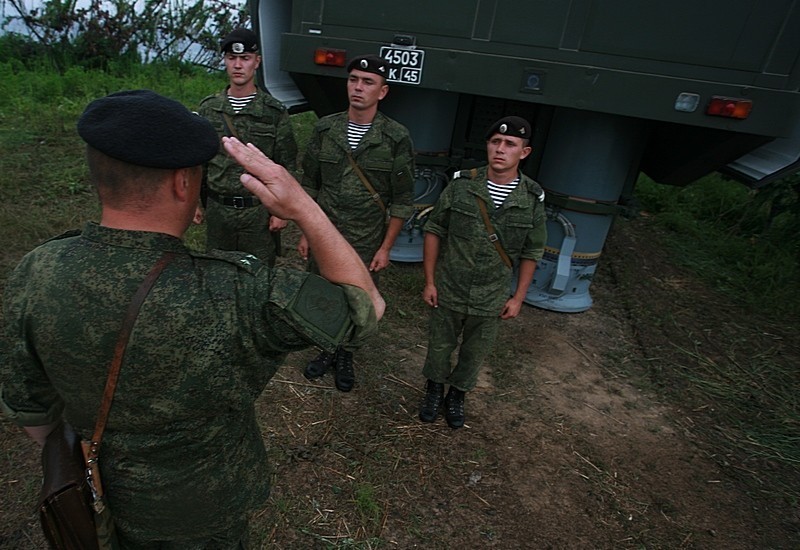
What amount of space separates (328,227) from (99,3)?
9.84m

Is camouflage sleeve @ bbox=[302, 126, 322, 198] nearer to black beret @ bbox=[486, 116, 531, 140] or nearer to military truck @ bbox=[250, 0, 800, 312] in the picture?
military truck @ bbox=[250, 0, 800, 312]

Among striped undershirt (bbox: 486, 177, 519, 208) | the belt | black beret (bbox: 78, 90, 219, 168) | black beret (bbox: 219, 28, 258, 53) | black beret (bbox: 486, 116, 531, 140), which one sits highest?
black beret (bbox: 78, 90, 219, 168)

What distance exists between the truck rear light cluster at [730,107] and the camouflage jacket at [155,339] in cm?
285

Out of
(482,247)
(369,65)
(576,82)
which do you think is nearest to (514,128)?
(482,247)

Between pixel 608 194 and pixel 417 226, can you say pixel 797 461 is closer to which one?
pixel 608 194

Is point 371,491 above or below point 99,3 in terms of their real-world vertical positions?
below

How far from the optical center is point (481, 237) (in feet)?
8.91

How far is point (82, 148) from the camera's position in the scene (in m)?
5.82

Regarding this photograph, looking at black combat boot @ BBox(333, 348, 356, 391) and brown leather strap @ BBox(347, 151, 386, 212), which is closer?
brown leather strap @ BBox(347, 151, 386, 212)

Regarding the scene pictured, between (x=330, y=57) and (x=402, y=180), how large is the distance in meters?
1.13

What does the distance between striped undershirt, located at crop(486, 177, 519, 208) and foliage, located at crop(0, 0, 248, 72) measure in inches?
→ 314

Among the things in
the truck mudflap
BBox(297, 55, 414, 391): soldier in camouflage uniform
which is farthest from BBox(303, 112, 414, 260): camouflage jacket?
the truck mudflap

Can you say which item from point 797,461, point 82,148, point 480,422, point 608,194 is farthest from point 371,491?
point 82,148

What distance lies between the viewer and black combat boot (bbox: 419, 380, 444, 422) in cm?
301
